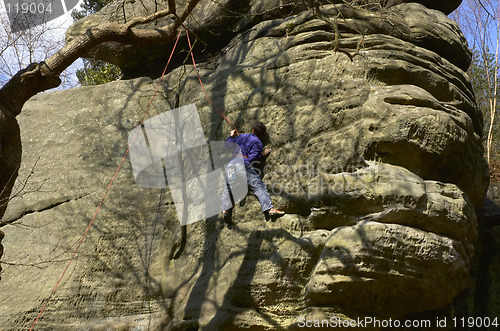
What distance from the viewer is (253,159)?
266 inches

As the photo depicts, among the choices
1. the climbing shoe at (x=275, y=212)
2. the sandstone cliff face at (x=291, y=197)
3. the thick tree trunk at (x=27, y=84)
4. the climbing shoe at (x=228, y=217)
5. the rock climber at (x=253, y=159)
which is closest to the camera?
the thick tree trunk at (x=27, y=84)

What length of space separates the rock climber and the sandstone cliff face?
135 millimetres

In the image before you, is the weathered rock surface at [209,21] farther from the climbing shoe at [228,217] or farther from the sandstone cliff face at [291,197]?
the climbing shoe at [228,217]

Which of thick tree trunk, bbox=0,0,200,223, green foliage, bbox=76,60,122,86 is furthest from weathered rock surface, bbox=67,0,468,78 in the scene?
green foliage, bbox=76,60,122,86

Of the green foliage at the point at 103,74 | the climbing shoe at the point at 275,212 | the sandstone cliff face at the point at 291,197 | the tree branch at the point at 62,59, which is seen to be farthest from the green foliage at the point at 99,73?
the climbing shoe at the point at 275,212

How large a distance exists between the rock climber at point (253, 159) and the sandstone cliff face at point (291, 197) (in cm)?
13

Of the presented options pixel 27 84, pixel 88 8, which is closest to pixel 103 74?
pixel 88 8

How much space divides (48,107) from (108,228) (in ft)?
9.50

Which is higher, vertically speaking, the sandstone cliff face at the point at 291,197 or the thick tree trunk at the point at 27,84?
the thick tree trunk at the point at 27,84

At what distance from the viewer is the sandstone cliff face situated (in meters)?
5.78

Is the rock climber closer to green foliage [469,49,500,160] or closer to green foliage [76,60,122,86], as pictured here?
green foliage [76,60,122,86]

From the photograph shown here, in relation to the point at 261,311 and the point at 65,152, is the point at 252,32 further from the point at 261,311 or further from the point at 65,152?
the point at 261,311

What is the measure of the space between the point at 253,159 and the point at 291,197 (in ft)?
2.45

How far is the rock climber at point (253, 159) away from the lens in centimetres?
650
